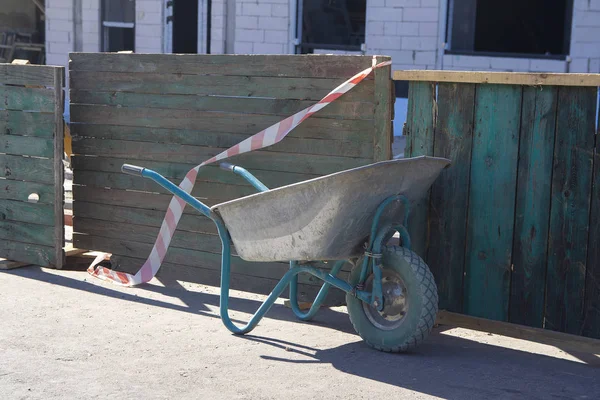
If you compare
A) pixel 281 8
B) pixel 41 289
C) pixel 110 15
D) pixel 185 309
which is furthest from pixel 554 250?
pixel 110 15

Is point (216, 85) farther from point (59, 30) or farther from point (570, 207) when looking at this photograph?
point (59, 30)

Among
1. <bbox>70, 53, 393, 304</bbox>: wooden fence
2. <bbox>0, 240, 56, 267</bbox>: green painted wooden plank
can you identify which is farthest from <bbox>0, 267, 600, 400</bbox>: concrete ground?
<bbox>0, 240, 56, 267</bbox>: green painted wooden plank

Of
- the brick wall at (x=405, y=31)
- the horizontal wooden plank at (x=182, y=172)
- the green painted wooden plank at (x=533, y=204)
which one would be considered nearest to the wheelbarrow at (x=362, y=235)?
the green painted wooden plank at (x=533, y=204)

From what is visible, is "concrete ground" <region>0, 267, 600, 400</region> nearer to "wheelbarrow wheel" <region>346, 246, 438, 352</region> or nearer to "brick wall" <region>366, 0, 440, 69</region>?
"wheelbarrow wheel" <region>346, 246, 438, 352</region>

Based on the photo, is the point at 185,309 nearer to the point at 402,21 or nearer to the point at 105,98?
the point at 105,98

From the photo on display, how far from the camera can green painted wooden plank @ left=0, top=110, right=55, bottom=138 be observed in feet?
21.9

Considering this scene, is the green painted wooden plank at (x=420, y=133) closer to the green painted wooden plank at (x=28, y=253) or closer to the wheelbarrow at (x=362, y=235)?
the wheelbarrow at (x=362, y=235)

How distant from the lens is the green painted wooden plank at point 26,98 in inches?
262

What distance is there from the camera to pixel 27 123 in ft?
22.3

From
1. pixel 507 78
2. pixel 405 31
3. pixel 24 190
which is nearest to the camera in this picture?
pixel 507 78

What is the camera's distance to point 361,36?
1927cm

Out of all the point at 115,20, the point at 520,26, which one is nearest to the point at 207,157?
the point at 115,20

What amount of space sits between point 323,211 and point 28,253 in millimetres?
3422

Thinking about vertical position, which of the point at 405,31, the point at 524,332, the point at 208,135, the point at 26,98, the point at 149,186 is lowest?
the point at 524,332
